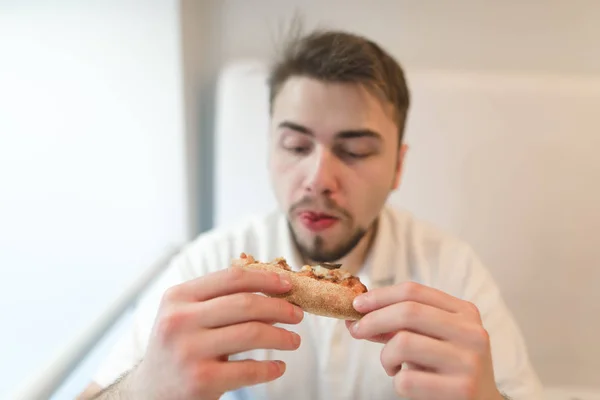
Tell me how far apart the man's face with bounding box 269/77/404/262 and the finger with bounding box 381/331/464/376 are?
0.29 meters

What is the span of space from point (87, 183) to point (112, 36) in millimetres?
318

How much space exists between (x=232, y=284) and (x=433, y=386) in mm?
237

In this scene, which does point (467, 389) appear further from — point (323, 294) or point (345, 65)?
point (345, 65)

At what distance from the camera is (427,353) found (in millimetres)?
502

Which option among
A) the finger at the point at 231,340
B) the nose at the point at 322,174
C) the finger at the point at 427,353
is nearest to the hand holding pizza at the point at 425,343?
the finger at the point at 427,353

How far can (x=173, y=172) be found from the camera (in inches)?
41.6

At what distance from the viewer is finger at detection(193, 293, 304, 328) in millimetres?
489

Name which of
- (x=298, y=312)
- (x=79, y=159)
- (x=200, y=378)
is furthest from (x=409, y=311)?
(x=79, y=159)

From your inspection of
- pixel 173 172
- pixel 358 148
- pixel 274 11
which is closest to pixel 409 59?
pixel 274 11

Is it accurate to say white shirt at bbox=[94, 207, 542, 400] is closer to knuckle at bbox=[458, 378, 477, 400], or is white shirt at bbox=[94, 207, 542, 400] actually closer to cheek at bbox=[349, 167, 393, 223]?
cheek at bbox=[349, 167, 393, 223]

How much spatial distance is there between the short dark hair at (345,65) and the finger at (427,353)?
1.36 feet

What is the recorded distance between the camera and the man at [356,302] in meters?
0.50

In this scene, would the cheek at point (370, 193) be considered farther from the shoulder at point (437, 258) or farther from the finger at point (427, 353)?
the finger at point (427, 353)

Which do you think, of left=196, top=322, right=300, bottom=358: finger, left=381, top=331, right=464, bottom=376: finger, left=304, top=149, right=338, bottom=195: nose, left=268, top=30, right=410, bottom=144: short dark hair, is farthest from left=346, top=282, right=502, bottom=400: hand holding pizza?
left=268, top=30, right=410, bottom=144: short dark hair
